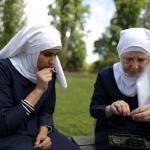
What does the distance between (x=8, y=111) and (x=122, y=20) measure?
124 feet

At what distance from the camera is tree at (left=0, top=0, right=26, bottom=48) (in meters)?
36.2

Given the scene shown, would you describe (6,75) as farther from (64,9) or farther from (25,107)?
(64,9)

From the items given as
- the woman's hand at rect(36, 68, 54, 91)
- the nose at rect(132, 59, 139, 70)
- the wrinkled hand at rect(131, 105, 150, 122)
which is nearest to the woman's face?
the woman's hand at rect(36, 68, 54, 91)

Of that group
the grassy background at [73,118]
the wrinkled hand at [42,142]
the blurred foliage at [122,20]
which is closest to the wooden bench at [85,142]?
the wrinkled hand at [42,142]

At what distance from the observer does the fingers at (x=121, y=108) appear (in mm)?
3523

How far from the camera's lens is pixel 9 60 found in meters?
3.63

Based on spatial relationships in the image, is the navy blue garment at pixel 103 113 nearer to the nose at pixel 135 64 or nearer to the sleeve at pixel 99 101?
the sleeve at pixel 99 101

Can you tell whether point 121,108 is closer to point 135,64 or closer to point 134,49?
point 135,64

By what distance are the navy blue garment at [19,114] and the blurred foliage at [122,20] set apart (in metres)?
35.2

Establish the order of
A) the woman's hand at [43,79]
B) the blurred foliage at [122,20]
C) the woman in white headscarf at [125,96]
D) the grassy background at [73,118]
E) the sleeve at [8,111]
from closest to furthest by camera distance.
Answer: the sleeve at [8,111]
the woman's hand at [43,79]
the woman in white headscarf at [125,96]
the grassy background at [73,118]
the blurred foliage at [122,20]

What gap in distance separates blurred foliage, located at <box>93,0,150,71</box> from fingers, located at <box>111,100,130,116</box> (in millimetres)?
35405

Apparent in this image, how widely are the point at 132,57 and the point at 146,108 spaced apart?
1.39ft

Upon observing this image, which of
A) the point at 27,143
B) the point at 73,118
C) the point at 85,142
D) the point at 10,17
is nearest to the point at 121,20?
the point at 10,17

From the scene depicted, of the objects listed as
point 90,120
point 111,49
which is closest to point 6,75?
point 90,120
